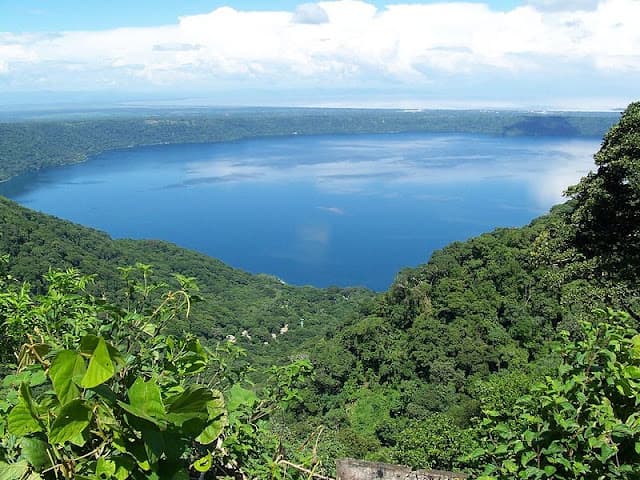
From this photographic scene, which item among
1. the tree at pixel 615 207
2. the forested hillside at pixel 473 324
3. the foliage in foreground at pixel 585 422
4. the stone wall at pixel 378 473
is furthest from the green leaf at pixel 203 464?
the tree at pixel 615 207

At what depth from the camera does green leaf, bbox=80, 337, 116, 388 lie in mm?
819

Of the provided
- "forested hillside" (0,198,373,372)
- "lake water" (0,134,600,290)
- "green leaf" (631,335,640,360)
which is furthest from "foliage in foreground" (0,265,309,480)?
"lake water" (0,134,600,290)

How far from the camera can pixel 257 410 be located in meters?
1.55

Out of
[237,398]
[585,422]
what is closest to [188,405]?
[237,398]

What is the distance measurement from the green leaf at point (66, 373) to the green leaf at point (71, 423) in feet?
0.05

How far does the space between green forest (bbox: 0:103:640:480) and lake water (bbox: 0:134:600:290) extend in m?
25.9

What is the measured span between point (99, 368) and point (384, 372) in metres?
15.4

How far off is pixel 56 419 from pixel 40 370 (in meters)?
0.25

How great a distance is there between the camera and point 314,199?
69.9 metres

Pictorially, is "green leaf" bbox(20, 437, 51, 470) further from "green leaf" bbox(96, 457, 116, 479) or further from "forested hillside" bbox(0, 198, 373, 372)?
"forested hillside" bbox(0, 198, 373, 372)

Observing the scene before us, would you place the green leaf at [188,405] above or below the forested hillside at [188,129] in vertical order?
below

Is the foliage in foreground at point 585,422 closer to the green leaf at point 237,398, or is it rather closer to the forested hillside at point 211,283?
the green leaf at point 237,398

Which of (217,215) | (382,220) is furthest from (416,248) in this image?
(217,215)

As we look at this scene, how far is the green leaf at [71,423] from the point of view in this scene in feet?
2.85
